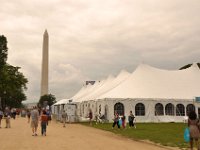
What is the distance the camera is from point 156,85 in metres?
39.0

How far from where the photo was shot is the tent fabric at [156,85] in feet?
124

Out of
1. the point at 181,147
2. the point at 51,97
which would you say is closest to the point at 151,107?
the point at 181,147

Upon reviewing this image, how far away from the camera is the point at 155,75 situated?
40281 mm

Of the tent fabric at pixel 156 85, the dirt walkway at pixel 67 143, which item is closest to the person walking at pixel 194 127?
the dirt walkway at pixel 67 143

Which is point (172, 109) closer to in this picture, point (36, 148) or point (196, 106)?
point (196, 106)

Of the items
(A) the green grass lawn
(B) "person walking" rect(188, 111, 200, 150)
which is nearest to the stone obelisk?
(A) the green grass lawn

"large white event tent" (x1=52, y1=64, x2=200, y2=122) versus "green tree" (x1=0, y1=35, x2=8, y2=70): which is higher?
"green tree" (x1=0, y1=35, x2=8, y2=70)

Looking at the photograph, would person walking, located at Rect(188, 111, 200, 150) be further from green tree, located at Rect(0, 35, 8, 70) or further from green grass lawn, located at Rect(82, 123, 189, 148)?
green tree, located at Rect(0, 35, 8, 70)

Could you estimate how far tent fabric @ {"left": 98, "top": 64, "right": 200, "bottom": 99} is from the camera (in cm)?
3766

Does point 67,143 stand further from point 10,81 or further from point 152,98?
point 10,81

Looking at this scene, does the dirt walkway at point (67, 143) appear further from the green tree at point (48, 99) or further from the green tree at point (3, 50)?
the green tree at point (48, 99)

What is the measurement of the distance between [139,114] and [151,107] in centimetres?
145

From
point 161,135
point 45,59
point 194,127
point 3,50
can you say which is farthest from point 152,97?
point 45,59

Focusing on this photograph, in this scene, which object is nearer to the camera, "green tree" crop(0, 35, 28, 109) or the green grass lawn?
the green grass lawn
